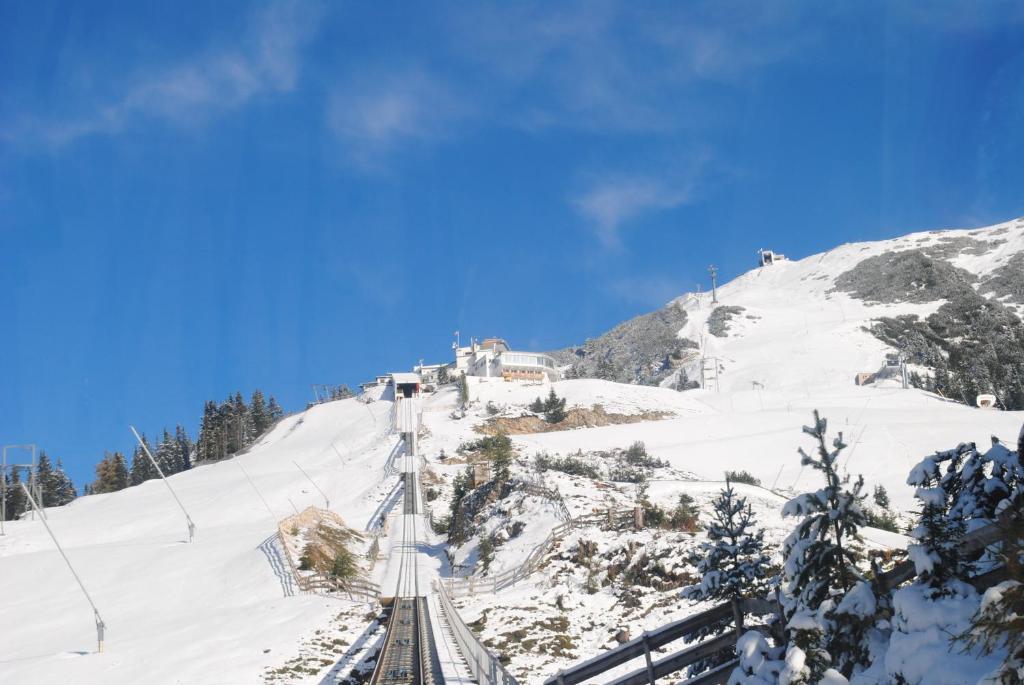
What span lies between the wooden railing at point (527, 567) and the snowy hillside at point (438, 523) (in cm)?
60

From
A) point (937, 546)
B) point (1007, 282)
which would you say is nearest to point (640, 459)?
point (937, 546)

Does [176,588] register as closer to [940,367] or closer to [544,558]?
[544,558]

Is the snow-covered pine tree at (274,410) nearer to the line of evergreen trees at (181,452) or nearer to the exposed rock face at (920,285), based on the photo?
the line of evergreen trees at (181,452)

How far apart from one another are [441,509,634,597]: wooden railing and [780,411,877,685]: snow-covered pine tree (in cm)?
2670

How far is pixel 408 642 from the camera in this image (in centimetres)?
2641

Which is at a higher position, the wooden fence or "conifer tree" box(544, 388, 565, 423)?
"conifer tree" box(544, 388, 565, 423)

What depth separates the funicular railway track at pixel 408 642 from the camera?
2123 cm

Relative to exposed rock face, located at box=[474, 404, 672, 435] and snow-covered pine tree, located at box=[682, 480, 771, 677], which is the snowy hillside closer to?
exposed rock face, located at box=[474, 404, 672, 435]

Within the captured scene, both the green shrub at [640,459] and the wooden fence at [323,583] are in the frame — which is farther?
the green shrub at [640,459]

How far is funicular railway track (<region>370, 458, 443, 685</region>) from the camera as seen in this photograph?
836 inches

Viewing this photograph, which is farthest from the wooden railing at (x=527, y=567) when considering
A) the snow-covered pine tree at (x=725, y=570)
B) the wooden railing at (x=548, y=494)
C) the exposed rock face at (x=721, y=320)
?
the exposed rock face at (x=721, y=320)

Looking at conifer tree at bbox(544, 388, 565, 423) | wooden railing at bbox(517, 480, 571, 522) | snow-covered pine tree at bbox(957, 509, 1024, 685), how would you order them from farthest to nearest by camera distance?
conifer tree at bbox(544, 388, 565, 423), wooden railing at bbox(517, 480, 571, 522), snow-covered pine tree at bbox(957, 509, 1024, 685)

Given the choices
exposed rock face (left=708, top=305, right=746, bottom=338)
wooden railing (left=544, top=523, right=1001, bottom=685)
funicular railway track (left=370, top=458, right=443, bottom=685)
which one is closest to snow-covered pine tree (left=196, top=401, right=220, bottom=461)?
funicular railway track (left=370, top=458, right=443, bottom=685)

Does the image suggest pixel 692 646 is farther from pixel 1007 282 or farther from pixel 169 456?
pixel 1007 282
